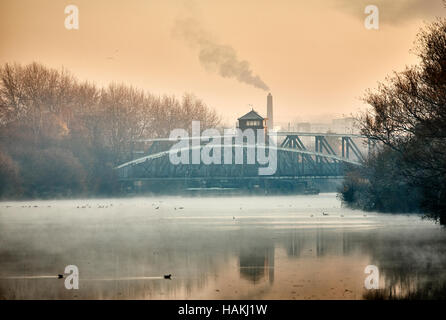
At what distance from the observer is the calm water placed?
14414mm

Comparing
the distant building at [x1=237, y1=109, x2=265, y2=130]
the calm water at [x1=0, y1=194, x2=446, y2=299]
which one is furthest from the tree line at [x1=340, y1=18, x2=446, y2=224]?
the distant building at [x1=237, y1=109, x2=265, y2=130]

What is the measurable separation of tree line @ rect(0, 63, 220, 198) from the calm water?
1195 inches

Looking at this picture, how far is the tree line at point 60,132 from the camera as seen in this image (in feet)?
204

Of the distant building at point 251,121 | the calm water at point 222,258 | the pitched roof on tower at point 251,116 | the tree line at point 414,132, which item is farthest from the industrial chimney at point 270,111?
the calm water at point 222,258

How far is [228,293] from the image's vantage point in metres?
14.0

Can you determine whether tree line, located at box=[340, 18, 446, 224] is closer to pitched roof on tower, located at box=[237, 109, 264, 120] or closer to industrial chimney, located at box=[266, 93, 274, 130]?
pitched roof on tower, located at box=[237, 109, 264, 120]

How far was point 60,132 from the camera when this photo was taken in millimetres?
66062

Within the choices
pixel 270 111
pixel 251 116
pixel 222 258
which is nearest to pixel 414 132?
pixel 222 258

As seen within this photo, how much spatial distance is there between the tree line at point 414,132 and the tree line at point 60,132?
30.7 meters

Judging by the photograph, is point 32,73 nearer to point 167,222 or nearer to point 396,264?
point 167,222

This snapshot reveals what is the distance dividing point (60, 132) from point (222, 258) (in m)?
49.1

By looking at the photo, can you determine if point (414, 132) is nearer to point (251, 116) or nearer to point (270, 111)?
point (251, 116)

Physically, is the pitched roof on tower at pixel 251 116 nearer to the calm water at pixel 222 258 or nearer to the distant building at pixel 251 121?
the distant building at pixel 251 121

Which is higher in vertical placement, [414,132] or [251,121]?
[251,121]
